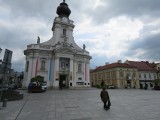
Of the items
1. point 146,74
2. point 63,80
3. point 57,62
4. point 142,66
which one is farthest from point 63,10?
point 146,74

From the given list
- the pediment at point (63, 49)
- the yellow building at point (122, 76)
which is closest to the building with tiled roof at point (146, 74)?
the yellow building at point (122, 76)

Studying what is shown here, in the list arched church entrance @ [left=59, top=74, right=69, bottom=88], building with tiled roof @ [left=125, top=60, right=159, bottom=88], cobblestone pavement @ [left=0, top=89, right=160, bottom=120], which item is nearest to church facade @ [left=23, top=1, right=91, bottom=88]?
arched church entrance @ [left=59, top=74, right=69, bottom=88]

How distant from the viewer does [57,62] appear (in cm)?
3853

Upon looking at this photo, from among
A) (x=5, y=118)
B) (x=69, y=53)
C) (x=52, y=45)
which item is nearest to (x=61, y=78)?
(x=69, y=53)

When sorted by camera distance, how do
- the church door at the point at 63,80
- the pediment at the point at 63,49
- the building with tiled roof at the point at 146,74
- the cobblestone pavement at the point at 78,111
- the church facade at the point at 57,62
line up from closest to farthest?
the cobblestone pavement at the point at 78,111, the church facade at the point at 57,62, the pediment at the point at 63,49, the church door at the point at 63,80, the building with tiled roof at the point at 146,74

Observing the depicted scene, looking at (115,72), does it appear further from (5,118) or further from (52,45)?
(5,118)

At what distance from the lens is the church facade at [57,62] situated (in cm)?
3816

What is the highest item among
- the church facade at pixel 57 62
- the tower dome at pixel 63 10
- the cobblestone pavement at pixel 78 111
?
the tower dome at pixel 63 10

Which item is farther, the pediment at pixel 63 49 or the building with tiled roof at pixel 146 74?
the building with tiled roof at pixel 146 74

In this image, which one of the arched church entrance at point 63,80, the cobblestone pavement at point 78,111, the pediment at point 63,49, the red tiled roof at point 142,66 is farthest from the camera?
the red tiled roof at point 142,66

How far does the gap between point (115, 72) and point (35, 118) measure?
166ft

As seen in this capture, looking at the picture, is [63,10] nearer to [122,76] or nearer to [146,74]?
[122,76]

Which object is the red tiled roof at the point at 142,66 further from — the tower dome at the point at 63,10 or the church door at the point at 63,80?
the tower dome at the point at 63,10

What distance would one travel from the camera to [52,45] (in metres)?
43.4
